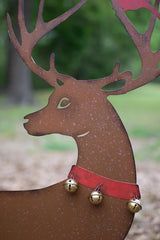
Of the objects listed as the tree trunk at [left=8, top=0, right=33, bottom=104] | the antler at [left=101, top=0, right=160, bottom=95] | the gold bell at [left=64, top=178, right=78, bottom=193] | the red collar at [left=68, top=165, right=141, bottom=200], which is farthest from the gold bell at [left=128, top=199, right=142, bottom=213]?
the tree trunk at [left=8, top=0, right=33, bottom=104]

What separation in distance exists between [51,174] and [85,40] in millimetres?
12783

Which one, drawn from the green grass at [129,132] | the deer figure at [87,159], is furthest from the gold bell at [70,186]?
the green grass at [129,132]

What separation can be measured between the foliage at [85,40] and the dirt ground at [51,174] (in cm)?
609

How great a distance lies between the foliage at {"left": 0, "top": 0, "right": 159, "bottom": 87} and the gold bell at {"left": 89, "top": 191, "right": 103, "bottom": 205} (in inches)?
340

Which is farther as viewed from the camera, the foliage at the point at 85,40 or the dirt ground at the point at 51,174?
the foliage at the point at 85,40

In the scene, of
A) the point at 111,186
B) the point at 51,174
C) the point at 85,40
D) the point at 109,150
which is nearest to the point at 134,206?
the point at 111,186

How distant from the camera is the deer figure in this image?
58.5 inches

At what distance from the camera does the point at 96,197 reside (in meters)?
1.43

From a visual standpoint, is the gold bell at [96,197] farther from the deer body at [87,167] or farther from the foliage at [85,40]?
the foliage at [85,40]

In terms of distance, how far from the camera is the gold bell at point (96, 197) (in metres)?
1.43

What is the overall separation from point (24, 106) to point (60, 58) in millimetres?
7260

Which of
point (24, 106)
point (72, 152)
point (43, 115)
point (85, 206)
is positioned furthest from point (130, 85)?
point (24, 106)

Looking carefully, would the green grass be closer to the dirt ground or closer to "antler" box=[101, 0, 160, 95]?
the dirt ground

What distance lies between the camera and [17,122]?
7289mm
